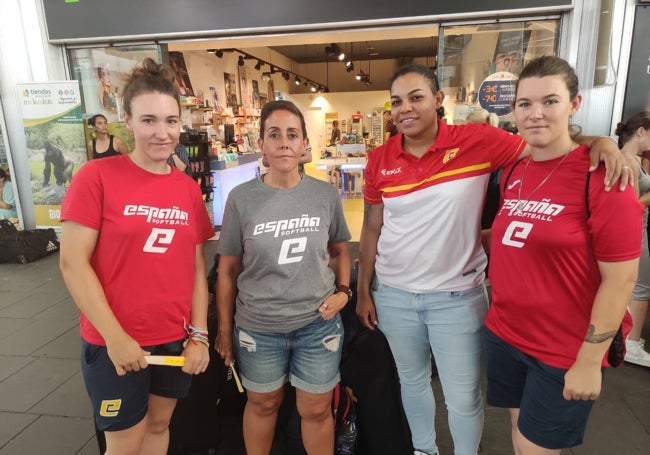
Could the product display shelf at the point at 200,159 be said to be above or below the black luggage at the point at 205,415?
above

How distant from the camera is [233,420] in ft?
7.44

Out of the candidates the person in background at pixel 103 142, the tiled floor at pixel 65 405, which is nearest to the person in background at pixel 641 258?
the tiled floor at pixel 65 405

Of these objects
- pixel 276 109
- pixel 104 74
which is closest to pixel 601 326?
pixel 276 109

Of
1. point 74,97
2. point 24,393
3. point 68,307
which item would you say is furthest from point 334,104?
point 24,393

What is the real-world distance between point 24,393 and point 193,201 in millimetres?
2138

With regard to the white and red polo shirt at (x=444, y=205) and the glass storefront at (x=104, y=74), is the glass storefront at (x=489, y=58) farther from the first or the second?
the white and red polo shirt at (x=444, y=205)

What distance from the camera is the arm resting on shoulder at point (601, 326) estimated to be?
112cm

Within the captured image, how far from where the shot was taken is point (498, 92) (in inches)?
195

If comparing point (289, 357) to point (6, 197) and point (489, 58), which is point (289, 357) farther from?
point (6, 197)

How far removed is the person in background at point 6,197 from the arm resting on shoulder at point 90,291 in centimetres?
609

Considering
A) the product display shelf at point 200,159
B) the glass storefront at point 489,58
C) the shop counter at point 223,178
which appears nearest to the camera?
the glass storefront at point 489,58

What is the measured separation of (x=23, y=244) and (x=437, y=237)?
567 cm

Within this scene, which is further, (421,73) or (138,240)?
(421,73)

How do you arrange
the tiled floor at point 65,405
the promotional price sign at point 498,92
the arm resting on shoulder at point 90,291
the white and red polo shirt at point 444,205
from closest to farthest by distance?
the arm resting on shoulder at point 90,291 → the white and red polo shirt at point 444,205 → the tiled floor at point 65,405 → the promotional price sign at point 498,92
